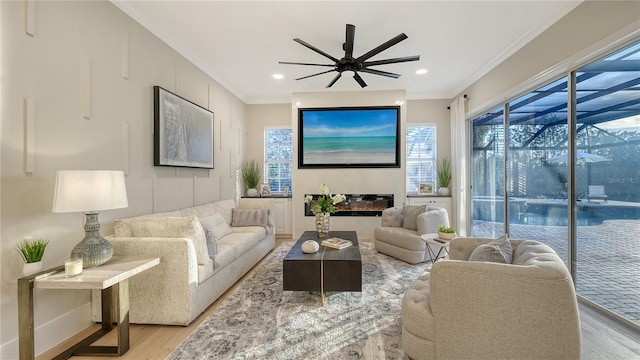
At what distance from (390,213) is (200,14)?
146 inches

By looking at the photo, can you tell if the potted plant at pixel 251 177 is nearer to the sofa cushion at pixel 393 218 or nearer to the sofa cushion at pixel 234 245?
the sofa cushion at pixel 234 245

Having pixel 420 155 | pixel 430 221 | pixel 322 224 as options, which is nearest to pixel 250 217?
pixel 322 224

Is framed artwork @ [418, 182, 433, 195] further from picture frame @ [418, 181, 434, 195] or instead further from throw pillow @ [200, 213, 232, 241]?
throw pillow @ [200, 213, 232, 241]

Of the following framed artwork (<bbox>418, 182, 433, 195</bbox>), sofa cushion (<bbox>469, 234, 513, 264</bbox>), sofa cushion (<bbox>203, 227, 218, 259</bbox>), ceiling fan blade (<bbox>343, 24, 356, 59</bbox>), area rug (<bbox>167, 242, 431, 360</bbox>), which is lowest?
area rug (<bbox>167, 242, 431, 360</bbox>)

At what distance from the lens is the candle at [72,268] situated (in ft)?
5.71

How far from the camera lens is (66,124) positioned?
83.2 inches

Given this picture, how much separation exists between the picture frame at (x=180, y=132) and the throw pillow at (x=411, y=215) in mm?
3190

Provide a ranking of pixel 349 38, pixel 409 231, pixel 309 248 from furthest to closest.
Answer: pixel 409 231
pixel 309 248
pixel 349 38

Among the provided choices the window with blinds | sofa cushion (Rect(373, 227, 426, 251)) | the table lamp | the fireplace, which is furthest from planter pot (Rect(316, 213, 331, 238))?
the window with blinds

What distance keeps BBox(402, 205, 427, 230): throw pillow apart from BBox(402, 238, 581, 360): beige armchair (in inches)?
97.8

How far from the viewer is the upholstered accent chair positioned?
3777 millimetres

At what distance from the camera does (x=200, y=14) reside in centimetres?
284

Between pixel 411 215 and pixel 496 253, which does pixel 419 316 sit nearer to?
pixel 496 253

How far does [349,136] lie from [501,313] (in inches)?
166
